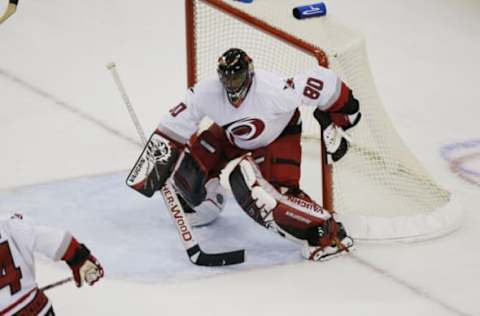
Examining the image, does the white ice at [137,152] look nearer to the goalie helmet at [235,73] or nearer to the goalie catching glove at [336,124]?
the goalie catching glove at [336,124]

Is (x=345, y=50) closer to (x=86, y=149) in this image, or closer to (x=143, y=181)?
(x=143, y=181)

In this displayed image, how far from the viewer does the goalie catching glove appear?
5.02 m

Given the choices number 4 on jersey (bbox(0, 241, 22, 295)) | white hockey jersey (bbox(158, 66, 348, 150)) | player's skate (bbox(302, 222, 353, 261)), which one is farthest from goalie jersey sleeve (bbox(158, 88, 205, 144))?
number 4 on jersey (bbox(0, 241, 22, 295))

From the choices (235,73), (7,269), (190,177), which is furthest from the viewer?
(190,177)

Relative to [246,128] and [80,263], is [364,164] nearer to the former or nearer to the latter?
[246,128]

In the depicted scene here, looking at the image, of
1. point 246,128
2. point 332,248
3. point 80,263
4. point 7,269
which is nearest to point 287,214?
point 332,248

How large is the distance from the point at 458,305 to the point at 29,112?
261 centimetres

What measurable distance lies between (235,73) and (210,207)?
28.6 inches

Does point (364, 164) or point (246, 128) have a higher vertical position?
point (246, 128)

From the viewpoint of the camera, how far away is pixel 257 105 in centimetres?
485

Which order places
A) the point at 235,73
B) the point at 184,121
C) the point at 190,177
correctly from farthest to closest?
1. the point at 190,177
2. the point at 184,121
3. the point at 235,73

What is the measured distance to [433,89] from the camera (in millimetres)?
6855

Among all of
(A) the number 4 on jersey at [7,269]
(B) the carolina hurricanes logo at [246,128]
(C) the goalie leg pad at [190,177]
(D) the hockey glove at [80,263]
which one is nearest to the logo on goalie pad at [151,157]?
(C) the goalie leg pad at [190,177]

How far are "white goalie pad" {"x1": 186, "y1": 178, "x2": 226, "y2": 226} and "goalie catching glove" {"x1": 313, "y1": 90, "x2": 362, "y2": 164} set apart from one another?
483 mm
